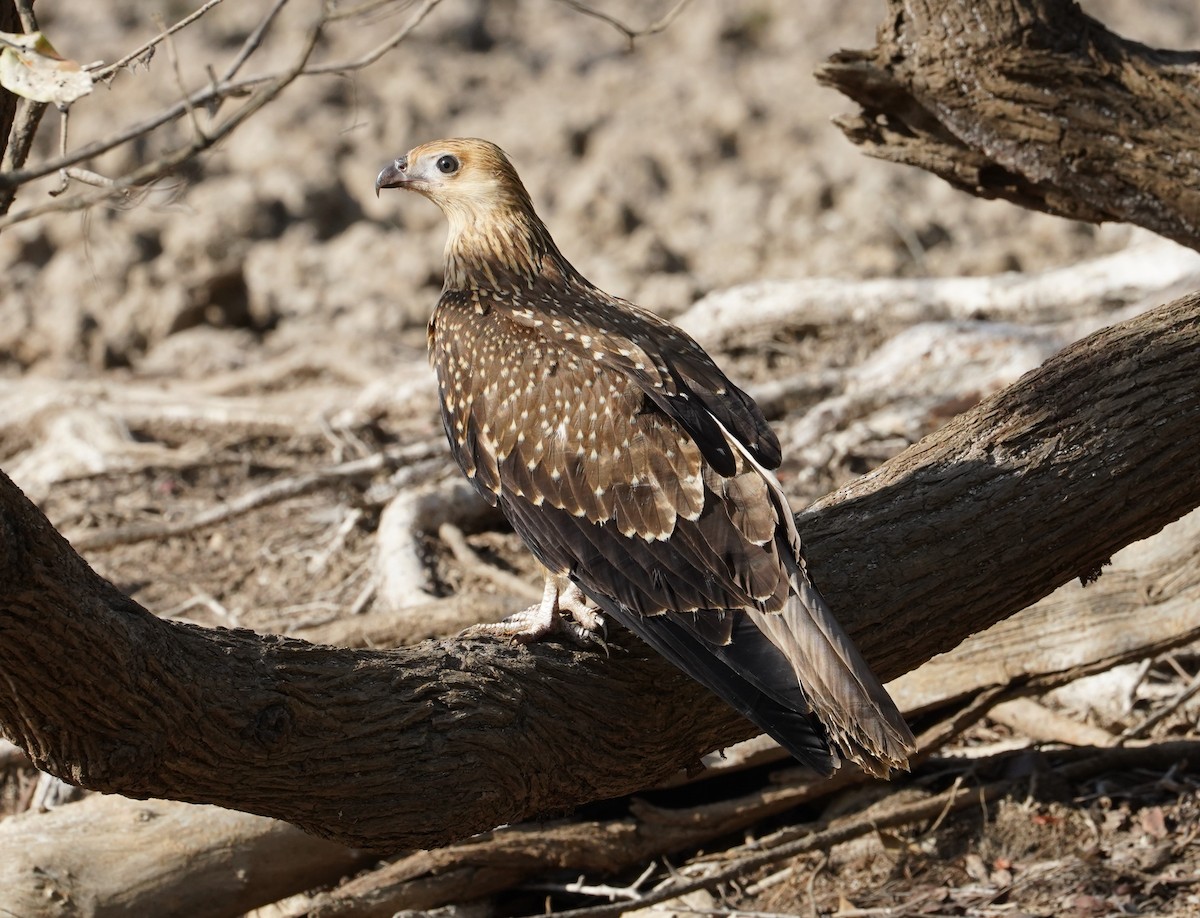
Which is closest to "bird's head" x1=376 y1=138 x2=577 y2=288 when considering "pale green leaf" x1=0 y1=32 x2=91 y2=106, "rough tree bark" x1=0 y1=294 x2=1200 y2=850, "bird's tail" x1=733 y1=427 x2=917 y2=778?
"rough tree bark" x1=0 y1=294 x2=1200 y2=850

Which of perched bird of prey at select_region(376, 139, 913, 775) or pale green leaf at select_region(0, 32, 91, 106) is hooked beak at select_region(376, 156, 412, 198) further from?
pale green leaf at select_region(0, 32, 91, 106)

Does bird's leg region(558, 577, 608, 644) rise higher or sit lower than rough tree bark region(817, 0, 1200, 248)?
lower

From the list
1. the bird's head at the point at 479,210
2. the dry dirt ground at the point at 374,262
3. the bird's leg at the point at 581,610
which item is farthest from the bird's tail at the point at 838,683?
the dry dirt ground at the point at 374,262

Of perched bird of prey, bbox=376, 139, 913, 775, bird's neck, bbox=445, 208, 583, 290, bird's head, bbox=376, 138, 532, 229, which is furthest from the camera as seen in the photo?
bird's head, bbox=376, 138, 532, 229

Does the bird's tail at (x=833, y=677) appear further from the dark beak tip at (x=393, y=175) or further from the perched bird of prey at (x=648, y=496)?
the dark beak tip at (x=393, y=175)

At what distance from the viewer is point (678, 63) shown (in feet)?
38.3

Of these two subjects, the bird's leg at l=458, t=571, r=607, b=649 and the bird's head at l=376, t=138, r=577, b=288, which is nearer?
the bird's leg at l=458, t=571, r=607, b=649

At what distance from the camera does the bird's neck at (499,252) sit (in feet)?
15.3

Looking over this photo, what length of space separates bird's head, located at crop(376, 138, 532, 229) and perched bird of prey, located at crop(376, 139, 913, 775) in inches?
11.1

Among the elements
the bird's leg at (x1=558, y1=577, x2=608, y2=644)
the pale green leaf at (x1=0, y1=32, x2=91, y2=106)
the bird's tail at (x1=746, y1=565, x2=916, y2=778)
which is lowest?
the bird's tail at (x1=746, y1=565, x2=916, y2=778)

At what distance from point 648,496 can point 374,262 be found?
717cm

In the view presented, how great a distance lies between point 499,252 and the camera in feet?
15.4

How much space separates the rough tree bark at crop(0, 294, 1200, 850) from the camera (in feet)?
8.21

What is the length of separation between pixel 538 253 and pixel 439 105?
691 centimetres
